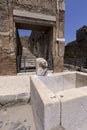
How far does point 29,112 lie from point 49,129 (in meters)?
1.31

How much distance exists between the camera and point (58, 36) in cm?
658

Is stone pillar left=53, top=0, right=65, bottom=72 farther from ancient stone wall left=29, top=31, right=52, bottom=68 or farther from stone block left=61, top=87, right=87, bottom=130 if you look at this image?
stone block left=61, top=87, right=87, bottom=130

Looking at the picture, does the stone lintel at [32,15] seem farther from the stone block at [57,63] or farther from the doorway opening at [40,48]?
the stone block at [57,63]

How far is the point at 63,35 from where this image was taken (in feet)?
22.0

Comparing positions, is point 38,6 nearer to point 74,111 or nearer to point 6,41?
point 6,41

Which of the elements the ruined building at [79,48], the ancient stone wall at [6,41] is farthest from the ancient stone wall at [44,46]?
the ruined building at [79,48]

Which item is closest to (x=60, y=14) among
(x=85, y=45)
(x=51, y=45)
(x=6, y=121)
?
(x=51, y=45)

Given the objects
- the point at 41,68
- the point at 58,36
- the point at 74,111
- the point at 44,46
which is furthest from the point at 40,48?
the point at 74,111

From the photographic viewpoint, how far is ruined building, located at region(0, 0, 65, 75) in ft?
18.4

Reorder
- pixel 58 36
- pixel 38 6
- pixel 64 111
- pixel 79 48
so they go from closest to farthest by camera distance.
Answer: pixel 64 111 < pixel 38 6 < pixel 58 36 < pixel 79 48

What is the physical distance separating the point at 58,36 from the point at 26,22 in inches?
76.2

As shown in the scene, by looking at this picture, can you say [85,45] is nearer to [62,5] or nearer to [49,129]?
[62,5]

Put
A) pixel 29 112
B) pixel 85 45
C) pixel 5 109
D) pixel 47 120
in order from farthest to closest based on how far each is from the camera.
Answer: pixel 85 45 < pixel 5 109 < pixel 29 112 < pixel 47 120

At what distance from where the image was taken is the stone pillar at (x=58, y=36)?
6535 mm
